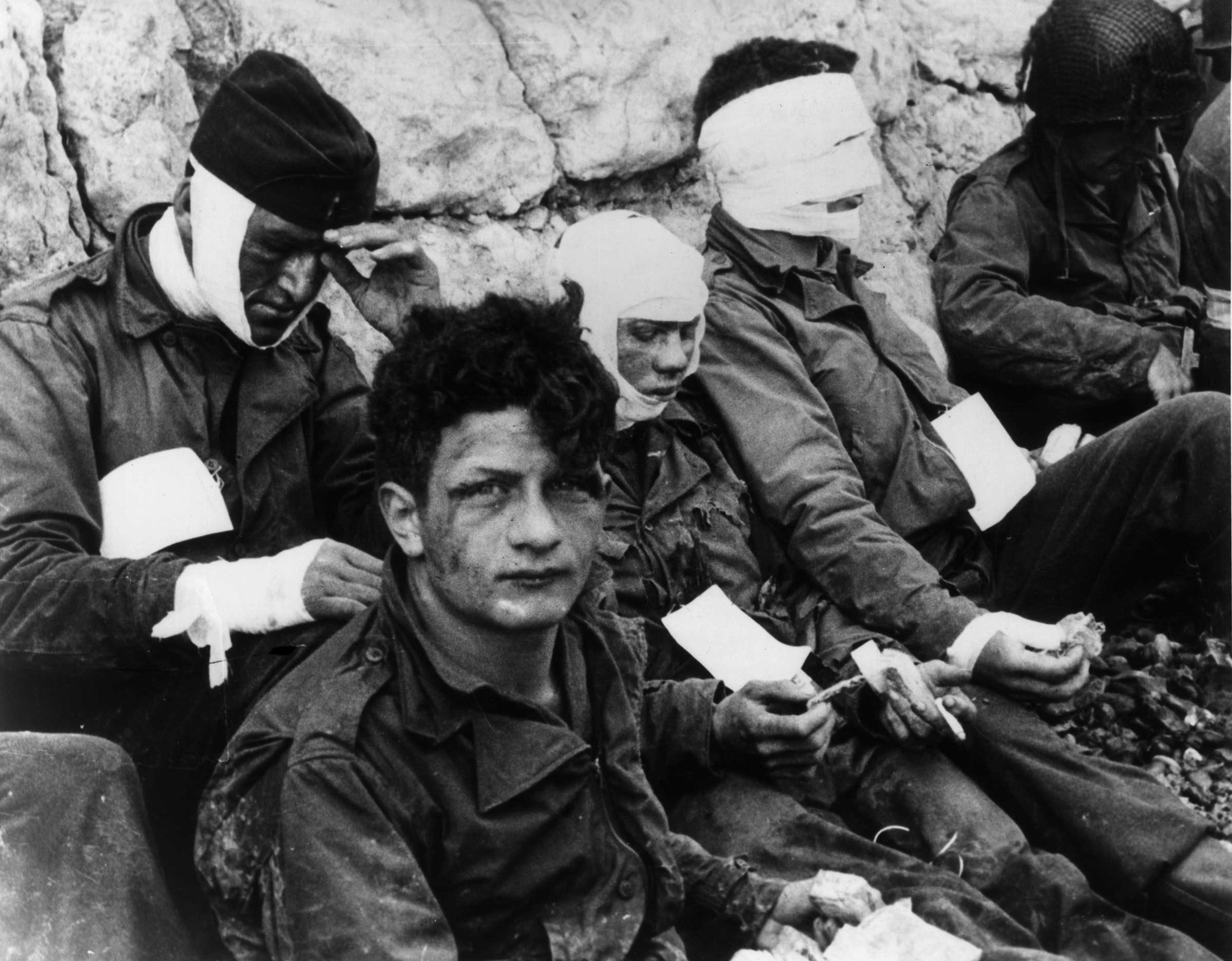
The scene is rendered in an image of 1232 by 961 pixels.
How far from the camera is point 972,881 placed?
3707mm

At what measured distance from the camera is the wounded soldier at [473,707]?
291 cm

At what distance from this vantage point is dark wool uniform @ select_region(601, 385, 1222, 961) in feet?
11.3

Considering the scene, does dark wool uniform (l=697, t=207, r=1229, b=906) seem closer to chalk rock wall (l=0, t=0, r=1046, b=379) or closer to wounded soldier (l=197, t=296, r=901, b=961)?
chalk rock wall (l=0, t=0, r=1046, b=379)

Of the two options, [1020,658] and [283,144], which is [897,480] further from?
[283,144]

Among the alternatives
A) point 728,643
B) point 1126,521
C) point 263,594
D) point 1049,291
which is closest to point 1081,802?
point 728,643

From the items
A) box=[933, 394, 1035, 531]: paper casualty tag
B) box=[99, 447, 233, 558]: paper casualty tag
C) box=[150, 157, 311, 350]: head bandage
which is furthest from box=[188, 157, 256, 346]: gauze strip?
box=[933, 394, 1035, 531]: paper casualty tag

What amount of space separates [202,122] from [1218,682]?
3.08 metres

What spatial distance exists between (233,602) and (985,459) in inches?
95.0

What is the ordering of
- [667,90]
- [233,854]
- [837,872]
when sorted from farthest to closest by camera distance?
[667,90], [837,872], [233,854]

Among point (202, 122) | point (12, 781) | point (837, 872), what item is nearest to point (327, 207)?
point (202, 122)

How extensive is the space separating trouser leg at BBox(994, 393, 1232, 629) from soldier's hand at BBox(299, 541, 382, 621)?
2.29 m

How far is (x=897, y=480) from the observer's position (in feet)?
15.6

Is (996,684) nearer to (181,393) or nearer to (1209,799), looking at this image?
(1209,799)

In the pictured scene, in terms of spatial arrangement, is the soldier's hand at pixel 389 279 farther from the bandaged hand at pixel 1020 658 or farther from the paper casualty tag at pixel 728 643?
the bandaged hand at pixel 1020 658
